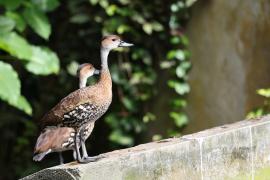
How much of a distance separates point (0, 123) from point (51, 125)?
361cm

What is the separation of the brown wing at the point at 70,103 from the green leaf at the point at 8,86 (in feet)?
4.78

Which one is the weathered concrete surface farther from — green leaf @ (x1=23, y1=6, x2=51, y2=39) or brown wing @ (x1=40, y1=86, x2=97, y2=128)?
brown wing @ (x1=40, y1=86, x2=97, y2=128)

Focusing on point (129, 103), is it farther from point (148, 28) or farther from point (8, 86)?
point (8, 86)

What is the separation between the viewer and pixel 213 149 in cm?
377

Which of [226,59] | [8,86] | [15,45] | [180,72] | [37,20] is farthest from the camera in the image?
[180,72]

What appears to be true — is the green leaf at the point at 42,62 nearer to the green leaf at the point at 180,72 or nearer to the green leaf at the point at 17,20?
the green leaf at the point at 17,20

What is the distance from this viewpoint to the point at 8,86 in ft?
16.1

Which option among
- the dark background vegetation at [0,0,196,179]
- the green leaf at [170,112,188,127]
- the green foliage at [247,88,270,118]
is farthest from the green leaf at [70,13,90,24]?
the green foliage at [247,88,270,118]

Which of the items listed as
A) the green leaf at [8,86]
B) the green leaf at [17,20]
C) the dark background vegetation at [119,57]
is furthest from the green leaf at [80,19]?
the green leaf at [8,86]

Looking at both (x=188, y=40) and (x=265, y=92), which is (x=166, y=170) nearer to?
(x=265, y=92)

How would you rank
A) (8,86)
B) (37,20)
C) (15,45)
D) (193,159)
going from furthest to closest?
(37,20), (15,45), (8,86), (193,159)

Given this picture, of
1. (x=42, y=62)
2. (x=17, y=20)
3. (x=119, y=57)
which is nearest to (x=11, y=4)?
(x=17, y=20)

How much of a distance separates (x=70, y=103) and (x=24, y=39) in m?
2.25

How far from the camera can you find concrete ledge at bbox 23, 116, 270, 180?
3182 millimetres
